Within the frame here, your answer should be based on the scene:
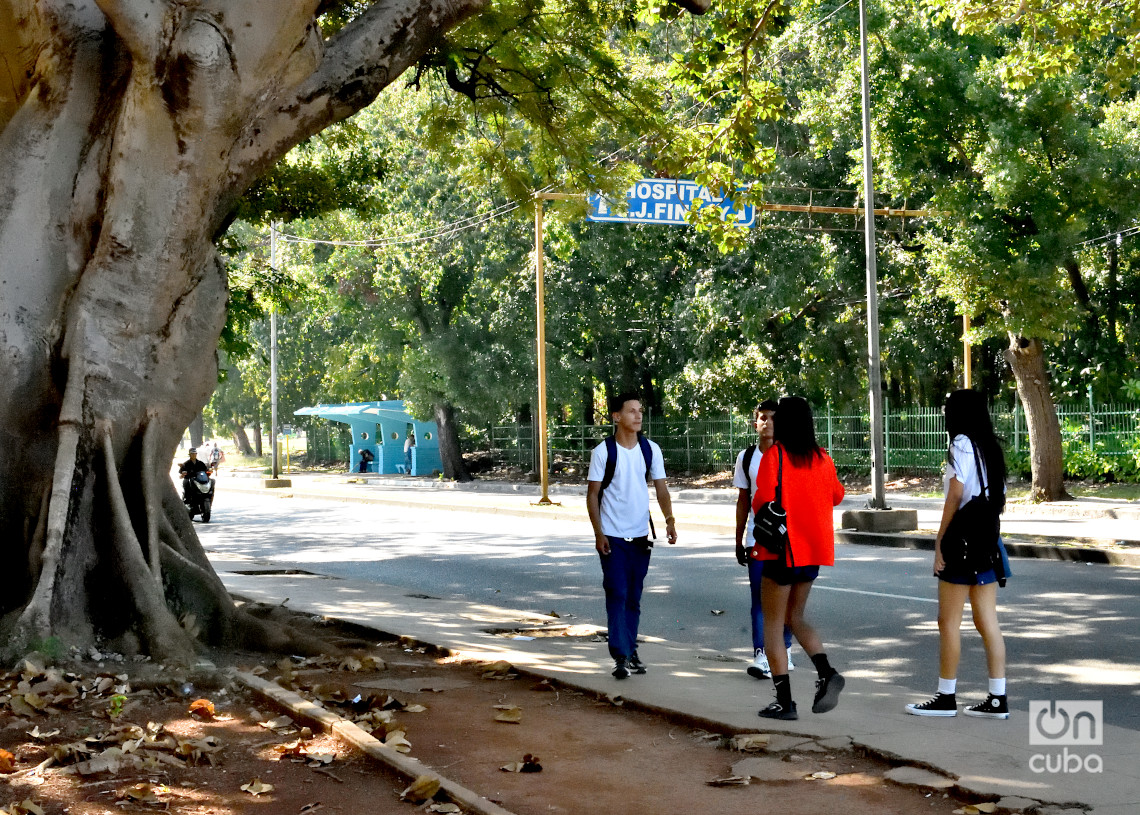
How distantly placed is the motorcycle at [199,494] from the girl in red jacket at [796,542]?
19265 mm

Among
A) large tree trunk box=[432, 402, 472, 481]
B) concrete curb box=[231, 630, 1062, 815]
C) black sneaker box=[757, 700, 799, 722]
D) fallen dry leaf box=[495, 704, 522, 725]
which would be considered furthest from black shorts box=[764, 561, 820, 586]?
large tree trunk box=[432, 402, 472, 481]

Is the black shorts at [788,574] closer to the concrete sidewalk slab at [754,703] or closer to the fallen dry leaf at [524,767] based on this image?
the concrete sidewalk slab at [754,703]

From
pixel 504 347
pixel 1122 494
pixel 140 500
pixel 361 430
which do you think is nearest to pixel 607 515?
pixel 140 500

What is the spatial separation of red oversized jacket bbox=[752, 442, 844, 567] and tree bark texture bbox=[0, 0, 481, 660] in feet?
12.6

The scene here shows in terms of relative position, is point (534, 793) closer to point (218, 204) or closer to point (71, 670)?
point (71, 670)

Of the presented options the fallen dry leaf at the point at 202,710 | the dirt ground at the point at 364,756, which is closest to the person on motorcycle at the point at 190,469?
the dirt ground at the point at 364,756

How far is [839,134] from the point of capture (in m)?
26.8

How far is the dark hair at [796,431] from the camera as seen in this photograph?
6.66 m

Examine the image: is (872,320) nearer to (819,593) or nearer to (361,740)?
(819,593)

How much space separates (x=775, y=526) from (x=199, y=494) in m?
19.7

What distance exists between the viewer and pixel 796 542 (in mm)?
6605

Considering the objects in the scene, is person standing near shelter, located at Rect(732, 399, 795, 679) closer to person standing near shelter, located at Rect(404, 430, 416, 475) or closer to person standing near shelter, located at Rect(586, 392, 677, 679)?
person standing near shelter, located at Rect(586, 392, 677, 679)

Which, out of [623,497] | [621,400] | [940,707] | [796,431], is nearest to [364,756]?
[623,497]

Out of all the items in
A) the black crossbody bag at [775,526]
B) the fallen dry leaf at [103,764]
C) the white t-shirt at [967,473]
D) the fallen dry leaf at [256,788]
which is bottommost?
the fallen dry leaf at [256,788]
